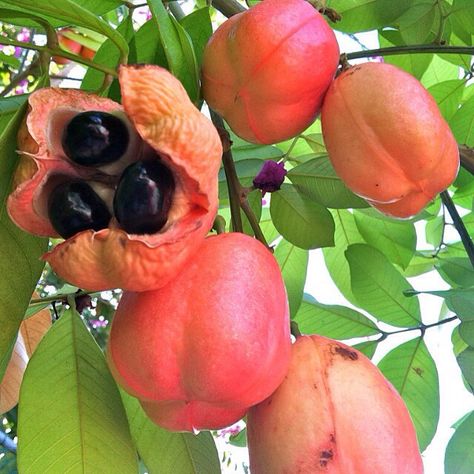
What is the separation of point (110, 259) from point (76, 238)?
26 millimetres

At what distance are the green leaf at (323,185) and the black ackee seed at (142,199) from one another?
44cm

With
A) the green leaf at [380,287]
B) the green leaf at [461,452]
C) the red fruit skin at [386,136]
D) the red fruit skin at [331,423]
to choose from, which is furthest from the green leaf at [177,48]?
the green leaf at [461,452]

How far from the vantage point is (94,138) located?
0.51 m

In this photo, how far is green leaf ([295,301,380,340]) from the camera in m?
1.08

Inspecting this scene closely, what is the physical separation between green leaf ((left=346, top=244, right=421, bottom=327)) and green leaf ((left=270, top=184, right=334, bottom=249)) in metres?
0.11

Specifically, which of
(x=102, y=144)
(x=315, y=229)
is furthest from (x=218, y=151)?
(x=315, y=229)

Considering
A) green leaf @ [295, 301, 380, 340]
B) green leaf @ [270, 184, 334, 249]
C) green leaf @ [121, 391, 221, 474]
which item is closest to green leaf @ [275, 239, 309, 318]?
green leaf @ [295, 301, 380, 340]

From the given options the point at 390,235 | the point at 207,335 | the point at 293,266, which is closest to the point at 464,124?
the point at 390,235

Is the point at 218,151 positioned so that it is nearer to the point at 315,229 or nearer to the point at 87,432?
the point at 87,432

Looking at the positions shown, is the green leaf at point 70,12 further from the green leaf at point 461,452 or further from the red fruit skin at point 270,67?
the green leaf at point 461,452

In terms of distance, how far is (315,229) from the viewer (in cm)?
95

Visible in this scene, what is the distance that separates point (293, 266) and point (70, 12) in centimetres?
67

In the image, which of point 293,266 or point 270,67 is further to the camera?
point 293,266

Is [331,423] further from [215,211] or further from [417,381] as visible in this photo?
[417,381]
